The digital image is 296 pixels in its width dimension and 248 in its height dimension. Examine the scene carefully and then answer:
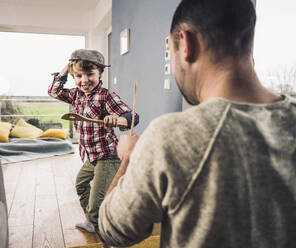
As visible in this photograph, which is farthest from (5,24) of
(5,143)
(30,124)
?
(5,143)

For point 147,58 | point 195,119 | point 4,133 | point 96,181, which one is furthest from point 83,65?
point 4,133

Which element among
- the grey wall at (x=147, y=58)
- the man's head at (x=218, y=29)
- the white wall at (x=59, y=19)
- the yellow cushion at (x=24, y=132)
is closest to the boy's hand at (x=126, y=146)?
the man's head at (x=218, y=29)

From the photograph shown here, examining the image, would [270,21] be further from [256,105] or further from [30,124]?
[30,124]

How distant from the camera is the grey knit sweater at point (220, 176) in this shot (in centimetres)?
47

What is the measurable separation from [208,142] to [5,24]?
20.2ft

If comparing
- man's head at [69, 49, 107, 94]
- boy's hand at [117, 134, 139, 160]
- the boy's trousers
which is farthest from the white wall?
boy's hand at [117, 134, 139, 160]

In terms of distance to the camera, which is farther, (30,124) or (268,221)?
(30,124)

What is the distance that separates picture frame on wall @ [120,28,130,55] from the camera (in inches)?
133

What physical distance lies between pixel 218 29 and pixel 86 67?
1.37m

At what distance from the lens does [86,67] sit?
181 cm

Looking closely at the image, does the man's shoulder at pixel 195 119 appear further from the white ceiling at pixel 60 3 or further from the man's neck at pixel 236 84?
the white ceiling at pixel 60 3

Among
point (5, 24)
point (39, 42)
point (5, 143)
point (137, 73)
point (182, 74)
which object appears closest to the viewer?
point (182, 74)

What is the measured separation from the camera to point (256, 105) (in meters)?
0.50

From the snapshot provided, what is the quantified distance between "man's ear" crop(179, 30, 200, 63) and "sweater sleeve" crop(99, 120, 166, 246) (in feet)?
0.60
